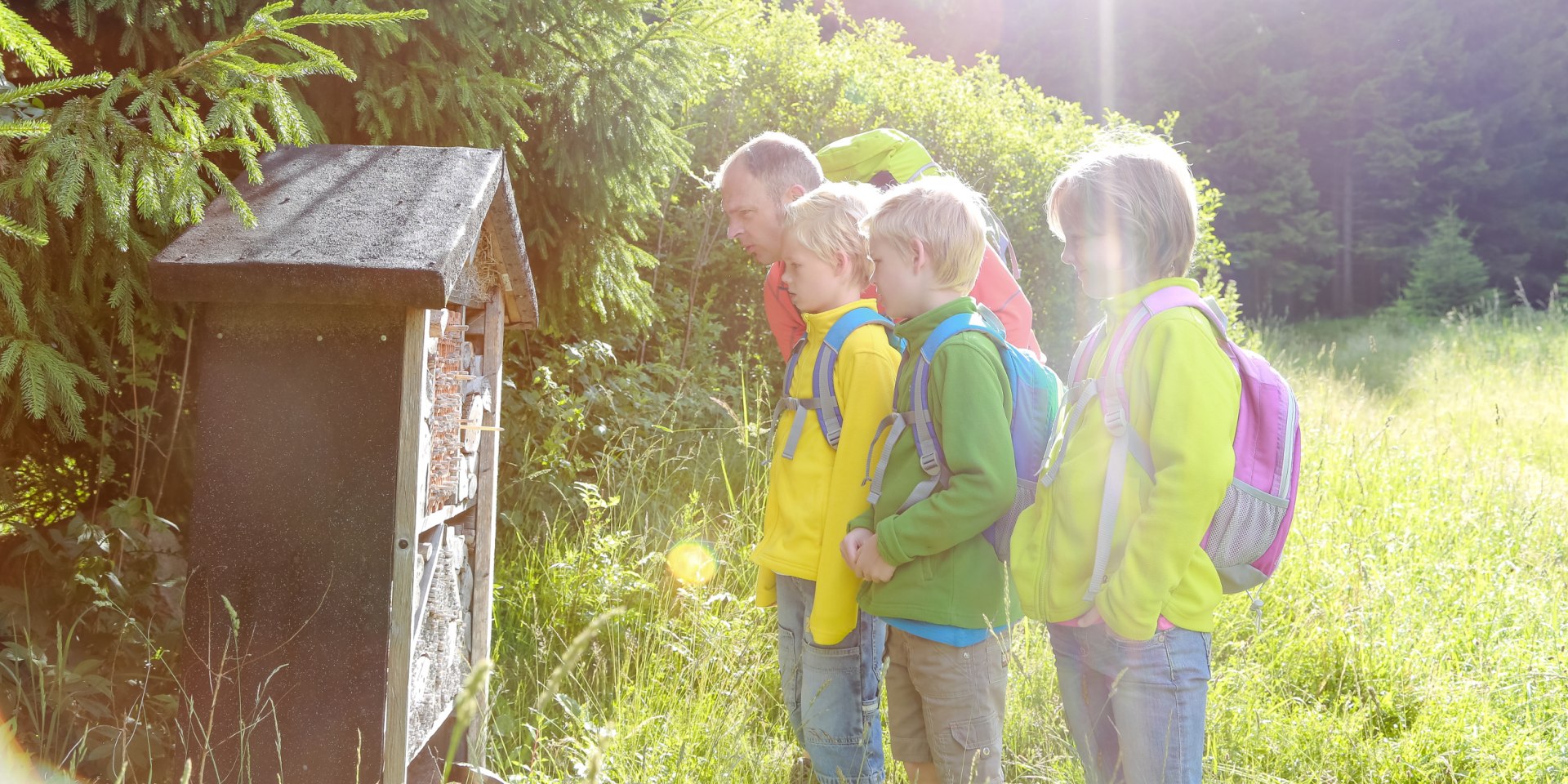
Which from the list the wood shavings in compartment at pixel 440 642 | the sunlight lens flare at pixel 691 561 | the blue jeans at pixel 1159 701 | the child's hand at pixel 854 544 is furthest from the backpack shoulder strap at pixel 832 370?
the sunlight lens flare at pixel 691 561

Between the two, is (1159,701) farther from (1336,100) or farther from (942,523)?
(1336,100)

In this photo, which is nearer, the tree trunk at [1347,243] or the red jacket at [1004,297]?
the red jacket at [1004,297]

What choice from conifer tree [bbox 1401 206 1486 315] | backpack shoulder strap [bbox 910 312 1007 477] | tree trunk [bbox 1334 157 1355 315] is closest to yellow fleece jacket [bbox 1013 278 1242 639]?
backpack shoulder strap [bbox 910 312 1007 477]

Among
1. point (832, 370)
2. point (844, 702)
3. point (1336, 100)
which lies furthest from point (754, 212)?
point (1336, 100)

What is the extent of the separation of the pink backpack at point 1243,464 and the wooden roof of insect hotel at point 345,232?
1259 millimetres

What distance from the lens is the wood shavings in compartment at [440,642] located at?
2.17m

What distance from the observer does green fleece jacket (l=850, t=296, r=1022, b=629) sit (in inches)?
72.8

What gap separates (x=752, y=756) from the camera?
97.2 inches

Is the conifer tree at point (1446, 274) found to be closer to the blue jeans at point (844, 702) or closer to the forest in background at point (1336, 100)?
the forest in background at point (1336, 100)

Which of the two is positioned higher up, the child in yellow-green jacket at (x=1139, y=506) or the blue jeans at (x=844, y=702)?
the child in yellow-green jacket at (x=1139, y=506)

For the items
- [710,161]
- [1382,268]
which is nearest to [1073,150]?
[710,161]

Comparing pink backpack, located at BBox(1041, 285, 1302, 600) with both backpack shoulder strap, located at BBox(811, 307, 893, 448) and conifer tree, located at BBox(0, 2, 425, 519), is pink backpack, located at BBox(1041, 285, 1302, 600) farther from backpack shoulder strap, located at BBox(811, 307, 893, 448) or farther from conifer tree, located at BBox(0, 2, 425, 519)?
conifer tree, located at BBox(0, 2, 425, 519)

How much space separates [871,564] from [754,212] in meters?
1.14

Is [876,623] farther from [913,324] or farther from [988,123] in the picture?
[988,123]
